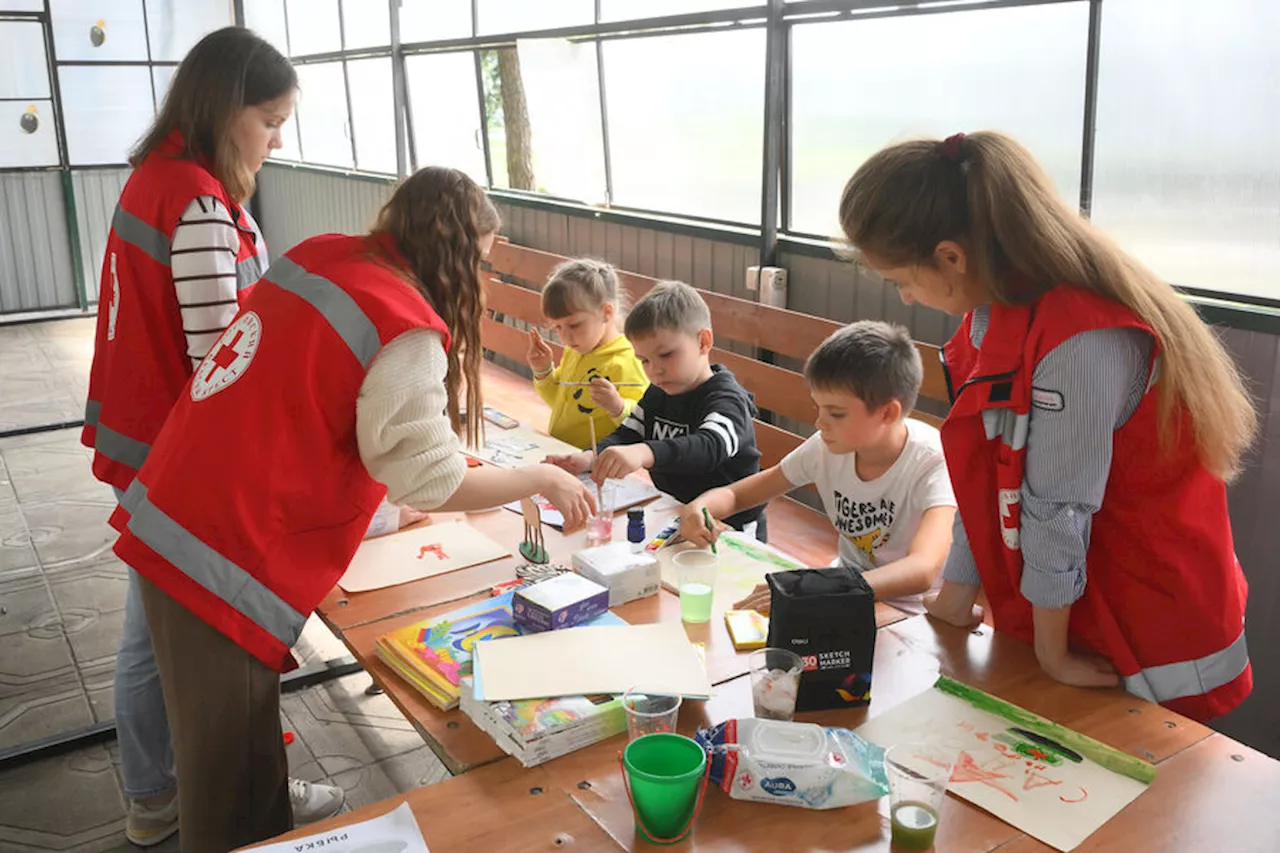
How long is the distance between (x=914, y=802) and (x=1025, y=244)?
0.76 m

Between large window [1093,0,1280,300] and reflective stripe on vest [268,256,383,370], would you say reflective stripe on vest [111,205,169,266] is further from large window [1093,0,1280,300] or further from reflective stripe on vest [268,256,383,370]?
large window [1093,0,1280,300]

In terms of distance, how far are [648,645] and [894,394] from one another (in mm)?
757

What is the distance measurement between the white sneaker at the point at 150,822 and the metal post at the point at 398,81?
521cm

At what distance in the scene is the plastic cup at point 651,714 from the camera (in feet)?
4.67

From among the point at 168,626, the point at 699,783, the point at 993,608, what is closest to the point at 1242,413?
the point at 993,608

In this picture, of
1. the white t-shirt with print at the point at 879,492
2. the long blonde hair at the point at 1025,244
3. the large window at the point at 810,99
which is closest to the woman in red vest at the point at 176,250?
the large window at the point at 810,99

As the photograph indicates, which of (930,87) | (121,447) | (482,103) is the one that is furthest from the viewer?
(482,103)

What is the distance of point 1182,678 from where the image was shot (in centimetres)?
162

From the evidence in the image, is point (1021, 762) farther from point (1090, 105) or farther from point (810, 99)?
point (810, 99)

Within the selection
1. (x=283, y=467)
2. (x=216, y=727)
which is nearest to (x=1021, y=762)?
(x=283, y=467)

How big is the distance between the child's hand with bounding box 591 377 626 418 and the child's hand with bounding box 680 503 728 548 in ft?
2.84

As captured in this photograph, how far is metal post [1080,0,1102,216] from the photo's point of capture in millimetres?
3027

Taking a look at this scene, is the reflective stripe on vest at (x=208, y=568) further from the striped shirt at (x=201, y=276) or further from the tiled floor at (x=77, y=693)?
the tiled floor at (x=77, y=693)

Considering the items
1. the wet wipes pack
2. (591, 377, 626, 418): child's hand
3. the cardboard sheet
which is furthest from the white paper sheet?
(591, 377, 626, 418): child's hand
